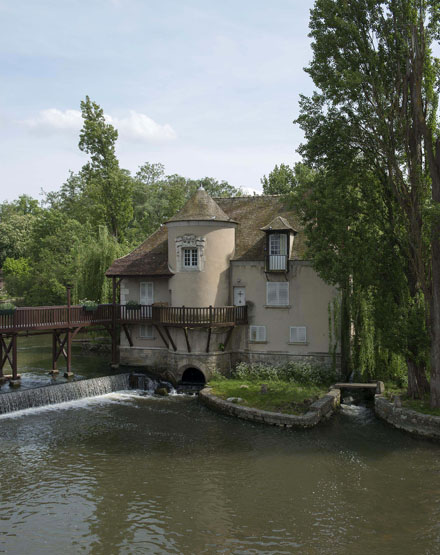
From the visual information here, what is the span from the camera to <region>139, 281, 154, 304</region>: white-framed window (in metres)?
30.8

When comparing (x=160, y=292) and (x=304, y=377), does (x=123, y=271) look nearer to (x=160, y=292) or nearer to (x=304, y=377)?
(x=160, y=292)

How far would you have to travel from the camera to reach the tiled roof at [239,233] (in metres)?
28.9

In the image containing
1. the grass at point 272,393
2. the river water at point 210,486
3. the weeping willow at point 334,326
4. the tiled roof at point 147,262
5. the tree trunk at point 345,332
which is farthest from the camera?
the tiled roof at point 147,262

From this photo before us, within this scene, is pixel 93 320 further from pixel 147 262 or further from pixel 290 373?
pixel 290 373

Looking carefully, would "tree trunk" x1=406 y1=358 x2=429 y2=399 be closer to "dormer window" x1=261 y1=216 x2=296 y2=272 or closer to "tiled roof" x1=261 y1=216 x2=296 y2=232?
"dormer window" x1=261 y1=216 x2=296 y2=272

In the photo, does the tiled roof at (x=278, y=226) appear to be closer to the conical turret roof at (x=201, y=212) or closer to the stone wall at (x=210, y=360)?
the conical turret roof at (x=201, y=212)

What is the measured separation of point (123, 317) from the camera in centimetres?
3062

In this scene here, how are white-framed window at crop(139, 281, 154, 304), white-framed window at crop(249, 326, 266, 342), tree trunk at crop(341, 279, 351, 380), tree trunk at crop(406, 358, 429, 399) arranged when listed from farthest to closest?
1. white-framed window at crop(139, 281, 154, 304)
2. white-framed window at crop(249, 326, 266, 342)
3. tree trunk at crop(341, 279, 351, 380)
4. tree trunk at crop(406, 358, 429, 399)

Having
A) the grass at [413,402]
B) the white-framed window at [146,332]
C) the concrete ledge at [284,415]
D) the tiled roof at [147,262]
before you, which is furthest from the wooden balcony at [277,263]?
the white-framed window at [146,332]

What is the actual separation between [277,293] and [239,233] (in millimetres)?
4379

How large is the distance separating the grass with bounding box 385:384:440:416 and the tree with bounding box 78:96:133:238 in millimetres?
31658

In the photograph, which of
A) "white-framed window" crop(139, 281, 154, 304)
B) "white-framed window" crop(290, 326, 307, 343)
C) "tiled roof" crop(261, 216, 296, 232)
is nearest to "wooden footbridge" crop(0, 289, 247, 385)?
"white-framed window" crop(139, 281, 154, 304)

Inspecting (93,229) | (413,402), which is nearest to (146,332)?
(413,402)

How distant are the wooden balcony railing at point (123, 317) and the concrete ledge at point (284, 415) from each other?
4.62 metres
